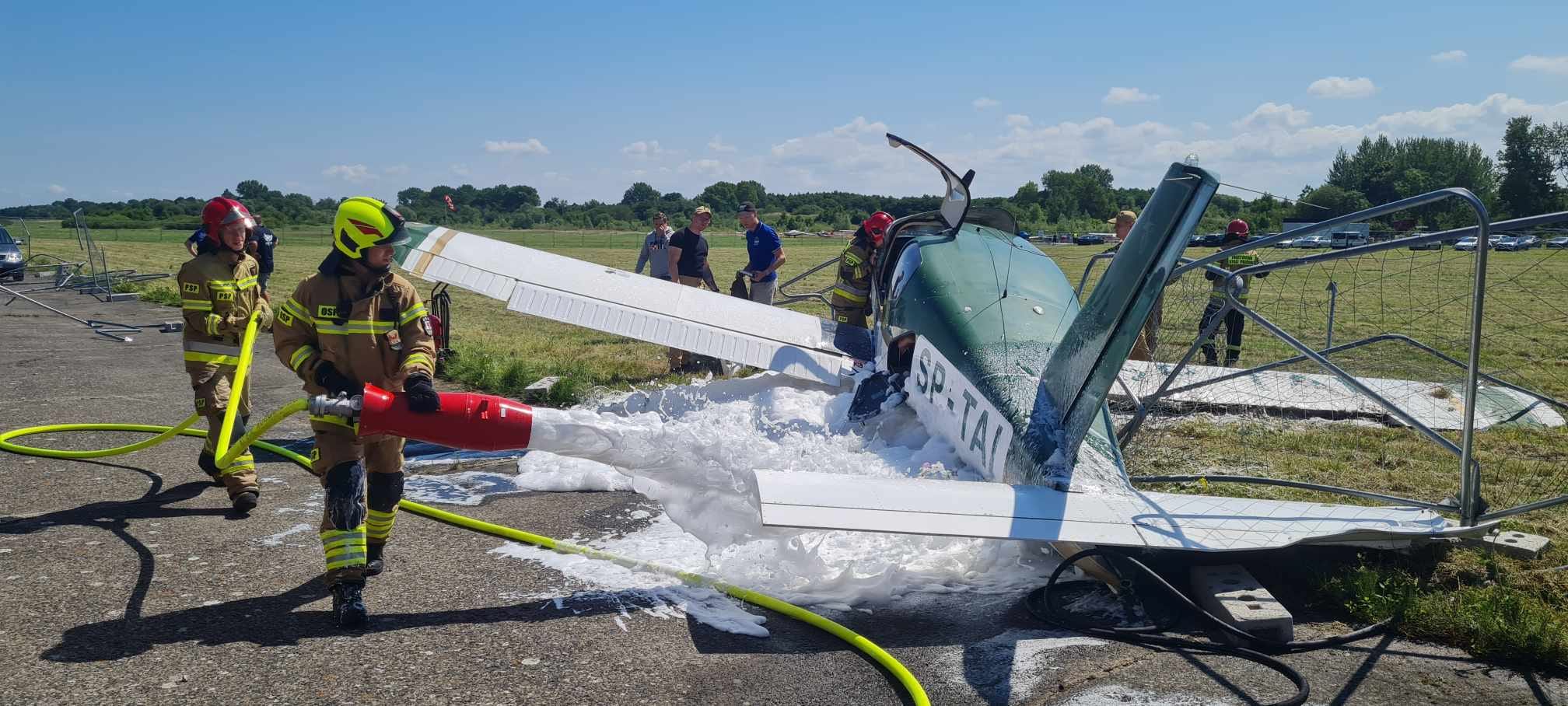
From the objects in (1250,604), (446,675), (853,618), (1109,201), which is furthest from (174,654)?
(1109,201)

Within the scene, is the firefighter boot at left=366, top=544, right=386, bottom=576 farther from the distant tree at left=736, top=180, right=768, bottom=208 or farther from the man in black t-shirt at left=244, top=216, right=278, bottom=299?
the distant tree at left=736, top=180, right=768, bottom=208

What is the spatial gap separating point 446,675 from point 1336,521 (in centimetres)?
355

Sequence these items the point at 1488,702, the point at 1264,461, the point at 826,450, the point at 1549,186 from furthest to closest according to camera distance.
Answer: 1. the point at 1549,186
2. the point at 1264,461
3. the point at 826,450
4. the point at 1488,702

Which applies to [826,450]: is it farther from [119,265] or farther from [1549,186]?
[1549,186]

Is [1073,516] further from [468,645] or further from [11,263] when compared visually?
[11,263]

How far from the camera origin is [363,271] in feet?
14.4

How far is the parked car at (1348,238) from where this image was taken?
5.56 meters

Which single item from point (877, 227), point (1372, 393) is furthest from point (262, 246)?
point (1372, 393)

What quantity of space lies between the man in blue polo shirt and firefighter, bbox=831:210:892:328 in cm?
180

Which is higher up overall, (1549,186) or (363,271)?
(1549,186)

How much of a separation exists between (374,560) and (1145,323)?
4.09 m

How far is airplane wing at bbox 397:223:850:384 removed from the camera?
8109 mm

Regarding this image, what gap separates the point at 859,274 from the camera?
10039 mm

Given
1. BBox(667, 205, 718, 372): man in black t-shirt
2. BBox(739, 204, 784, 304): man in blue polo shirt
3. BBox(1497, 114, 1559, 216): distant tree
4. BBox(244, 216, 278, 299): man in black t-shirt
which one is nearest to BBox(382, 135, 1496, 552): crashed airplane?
BBox(244, 216, 278, 299): man in black t-shirt
